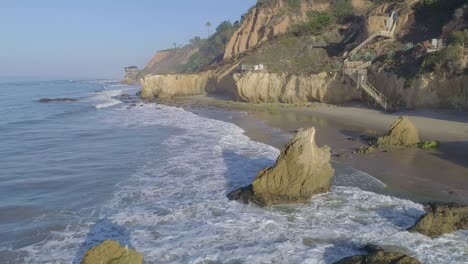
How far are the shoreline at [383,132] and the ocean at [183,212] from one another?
1.06m

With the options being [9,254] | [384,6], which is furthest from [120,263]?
[384,6]

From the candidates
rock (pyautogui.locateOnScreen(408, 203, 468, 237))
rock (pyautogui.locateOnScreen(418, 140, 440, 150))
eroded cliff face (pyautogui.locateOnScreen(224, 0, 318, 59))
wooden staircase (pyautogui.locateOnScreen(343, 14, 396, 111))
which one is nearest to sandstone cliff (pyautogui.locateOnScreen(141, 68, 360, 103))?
wooden staircase (pyautogui.locateOnScreen(343, 14, 396, 111))

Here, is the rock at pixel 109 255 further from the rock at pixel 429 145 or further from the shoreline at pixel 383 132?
the rock at pixel 429 145

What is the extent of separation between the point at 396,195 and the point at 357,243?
374cm

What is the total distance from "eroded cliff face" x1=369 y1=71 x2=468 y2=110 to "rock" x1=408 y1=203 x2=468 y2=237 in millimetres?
16334

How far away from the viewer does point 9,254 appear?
378 inches

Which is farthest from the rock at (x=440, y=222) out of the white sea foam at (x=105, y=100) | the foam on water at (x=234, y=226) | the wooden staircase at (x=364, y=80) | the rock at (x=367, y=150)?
the white sea foam at (x=105, y=100)

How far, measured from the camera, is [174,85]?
189 feet

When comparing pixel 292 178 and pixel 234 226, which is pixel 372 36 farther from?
pixel 234 226

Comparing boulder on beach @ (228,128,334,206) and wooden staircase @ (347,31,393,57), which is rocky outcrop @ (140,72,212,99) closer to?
wooden staircase @ (347,31,393,57)

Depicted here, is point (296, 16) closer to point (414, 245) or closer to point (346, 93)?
point (346, 93)

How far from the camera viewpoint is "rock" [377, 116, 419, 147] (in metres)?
19.0

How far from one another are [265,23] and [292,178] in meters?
60.2

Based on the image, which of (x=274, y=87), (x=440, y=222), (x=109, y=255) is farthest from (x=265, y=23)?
(x=109, y=255)
